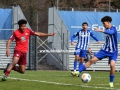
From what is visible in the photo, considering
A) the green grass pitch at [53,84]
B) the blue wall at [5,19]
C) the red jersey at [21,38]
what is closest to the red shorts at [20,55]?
the red jersey at [21,38]

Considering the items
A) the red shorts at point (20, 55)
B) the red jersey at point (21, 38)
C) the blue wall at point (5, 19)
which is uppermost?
the blue wall at point (5, 19)

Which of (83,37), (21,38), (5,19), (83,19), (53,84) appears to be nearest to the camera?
(53,84)

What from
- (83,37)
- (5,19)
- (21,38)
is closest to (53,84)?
(21,38)

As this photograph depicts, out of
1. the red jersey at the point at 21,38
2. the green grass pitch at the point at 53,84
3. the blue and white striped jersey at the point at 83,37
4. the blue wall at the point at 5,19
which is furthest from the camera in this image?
the blue wall at the point at 5,19

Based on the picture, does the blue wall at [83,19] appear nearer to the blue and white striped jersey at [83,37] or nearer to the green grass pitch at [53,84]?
the blue and white striped jersey at [83,37]

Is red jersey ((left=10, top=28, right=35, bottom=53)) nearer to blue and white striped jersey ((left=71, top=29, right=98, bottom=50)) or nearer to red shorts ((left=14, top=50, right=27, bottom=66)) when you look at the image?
red shorts ((left=14, top=50, right=27, bottom=66))

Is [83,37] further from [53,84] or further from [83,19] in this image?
[83,19]

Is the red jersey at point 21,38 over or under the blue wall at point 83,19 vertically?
under

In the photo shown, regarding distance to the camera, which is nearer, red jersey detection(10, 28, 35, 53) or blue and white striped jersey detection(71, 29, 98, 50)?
red jersey detection(10, 28, 35, 53)

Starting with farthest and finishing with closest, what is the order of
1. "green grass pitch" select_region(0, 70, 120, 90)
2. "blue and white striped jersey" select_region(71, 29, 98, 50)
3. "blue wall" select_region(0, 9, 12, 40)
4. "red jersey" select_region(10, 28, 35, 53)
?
"blue wall" select_region(0, 9, 12, 40)
"blue and white striped jersey" select_region(71, 29, 98, 50)
"red jersey" select_region(10, 28, 35, 53)
"green grass pitch" select_region(0, 70, 120, 90)

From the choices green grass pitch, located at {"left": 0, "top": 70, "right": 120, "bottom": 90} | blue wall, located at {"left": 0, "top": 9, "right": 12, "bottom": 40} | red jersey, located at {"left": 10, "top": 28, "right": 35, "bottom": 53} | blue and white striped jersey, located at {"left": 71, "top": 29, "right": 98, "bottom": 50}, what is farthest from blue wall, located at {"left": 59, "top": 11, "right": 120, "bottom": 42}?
red jersey, located at {"left": 10, "top": 28, "right": 35, "bottom": 53}

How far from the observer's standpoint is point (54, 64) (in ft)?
114

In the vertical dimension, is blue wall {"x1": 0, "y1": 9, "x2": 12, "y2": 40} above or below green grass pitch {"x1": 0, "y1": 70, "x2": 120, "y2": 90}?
above

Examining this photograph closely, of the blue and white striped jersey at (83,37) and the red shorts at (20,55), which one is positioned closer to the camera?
the red shorts at (20,55)
